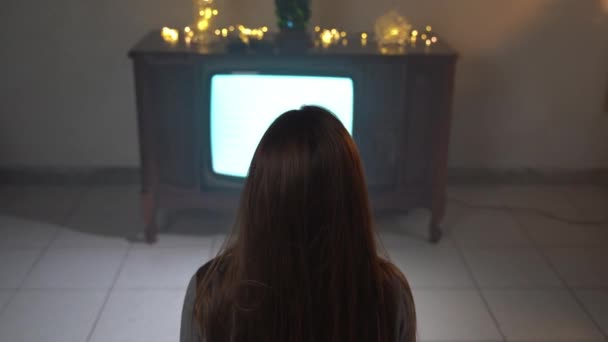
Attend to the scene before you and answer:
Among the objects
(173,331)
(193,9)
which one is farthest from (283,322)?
(193,9)

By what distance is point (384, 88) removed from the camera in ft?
8.00

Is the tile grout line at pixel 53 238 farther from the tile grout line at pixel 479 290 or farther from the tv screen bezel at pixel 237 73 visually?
the tile grout line at pixel 479 290

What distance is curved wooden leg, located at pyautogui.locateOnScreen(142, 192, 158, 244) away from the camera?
257 centimetres

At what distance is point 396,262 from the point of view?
8.20ft

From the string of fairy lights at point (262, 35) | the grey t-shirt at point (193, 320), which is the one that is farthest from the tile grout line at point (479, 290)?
the grey t-shirt at point (193, 320)

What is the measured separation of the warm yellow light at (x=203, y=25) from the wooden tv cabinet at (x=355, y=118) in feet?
0.41

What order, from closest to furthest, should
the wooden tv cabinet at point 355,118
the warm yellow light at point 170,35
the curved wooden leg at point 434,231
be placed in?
the wooden tv cabinet at point 355,118, the warm yellow light at point 170,35, the curved wooden leg at point 434,231

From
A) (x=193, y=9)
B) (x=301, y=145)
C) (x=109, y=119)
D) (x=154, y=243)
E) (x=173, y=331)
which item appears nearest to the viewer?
(x=301, y=145)

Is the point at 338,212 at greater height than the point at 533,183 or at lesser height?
greater

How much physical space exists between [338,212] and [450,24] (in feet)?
6.89

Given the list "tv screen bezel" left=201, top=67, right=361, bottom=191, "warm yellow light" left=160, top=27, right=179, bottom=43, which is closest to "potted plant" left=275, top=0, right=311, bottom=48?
"tv screen bezel" left=201, top=67, right=361, bottom=191

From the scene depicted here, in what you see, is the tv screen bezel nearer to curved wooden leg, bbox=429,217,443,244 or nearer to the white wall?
curved wooden leg, bbox=429,217,443,244

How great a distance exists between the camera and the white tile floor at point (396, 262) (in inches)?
83.7

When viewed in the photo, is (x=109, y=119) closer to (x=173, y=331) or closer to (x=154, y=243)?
(x=154, y=243)
